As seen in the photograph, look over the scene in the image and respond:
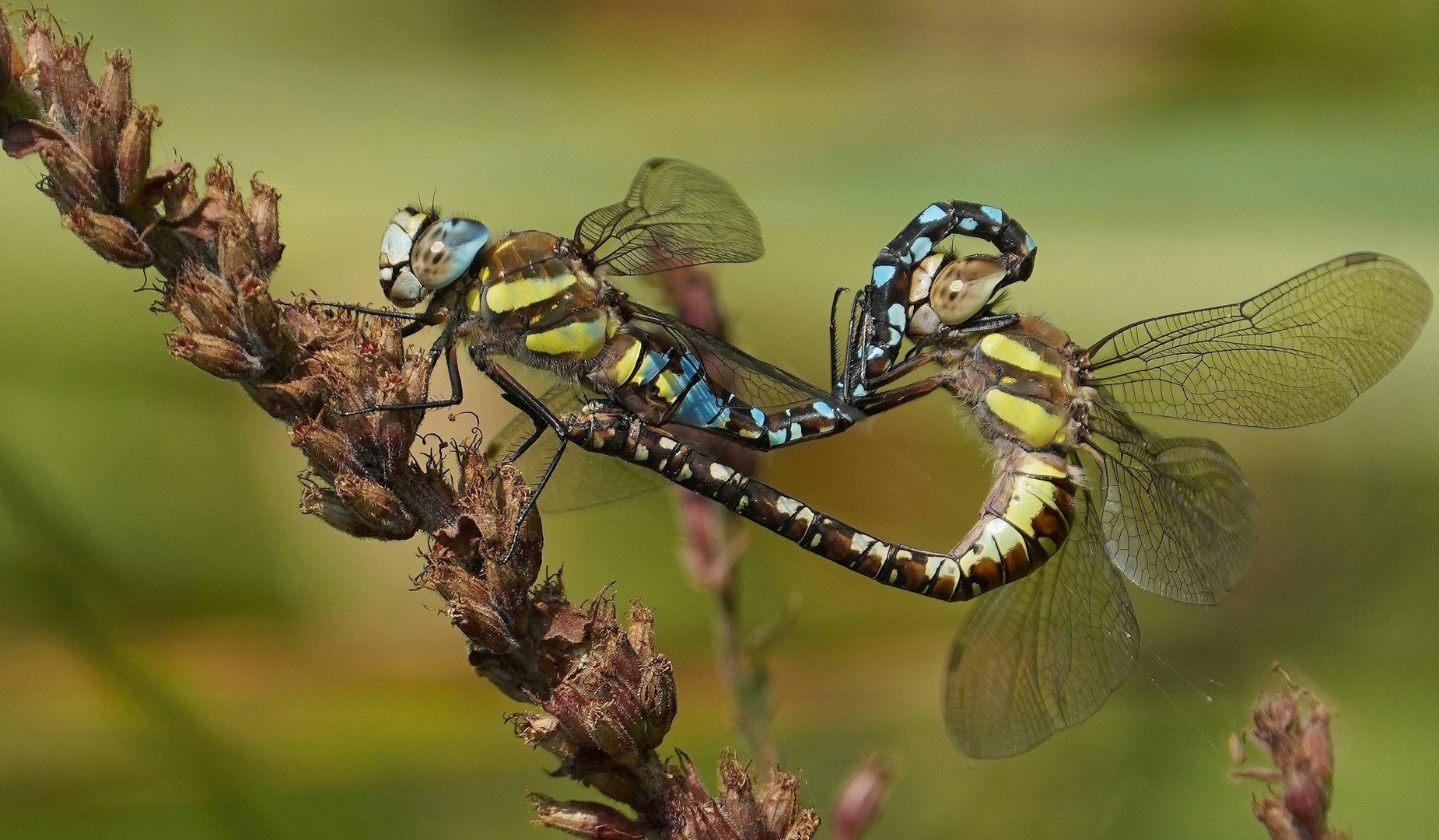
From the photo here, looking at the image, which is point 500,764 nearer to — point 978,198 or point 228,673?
point 228,673

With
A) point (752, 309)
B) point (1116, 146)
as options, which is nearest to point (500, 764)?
point (752, 309)

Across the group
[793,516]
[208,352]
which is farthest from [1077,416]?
[208,352]

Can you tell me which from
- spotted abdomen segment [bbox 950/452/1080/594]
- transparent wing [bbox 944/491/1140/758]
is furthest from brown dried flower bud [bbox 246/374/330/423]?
transparent wing [bbox 944/491/1140/758]

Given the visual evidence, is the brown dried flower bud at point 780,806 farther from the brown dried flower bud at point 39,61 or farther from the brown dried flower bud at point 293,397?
the brown dried flower bud at point 39,61

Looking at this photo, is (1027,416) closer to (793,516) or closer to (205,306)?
(793,516)

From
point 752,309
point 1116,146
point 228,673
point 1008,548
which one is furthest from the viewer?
point 1116,146
